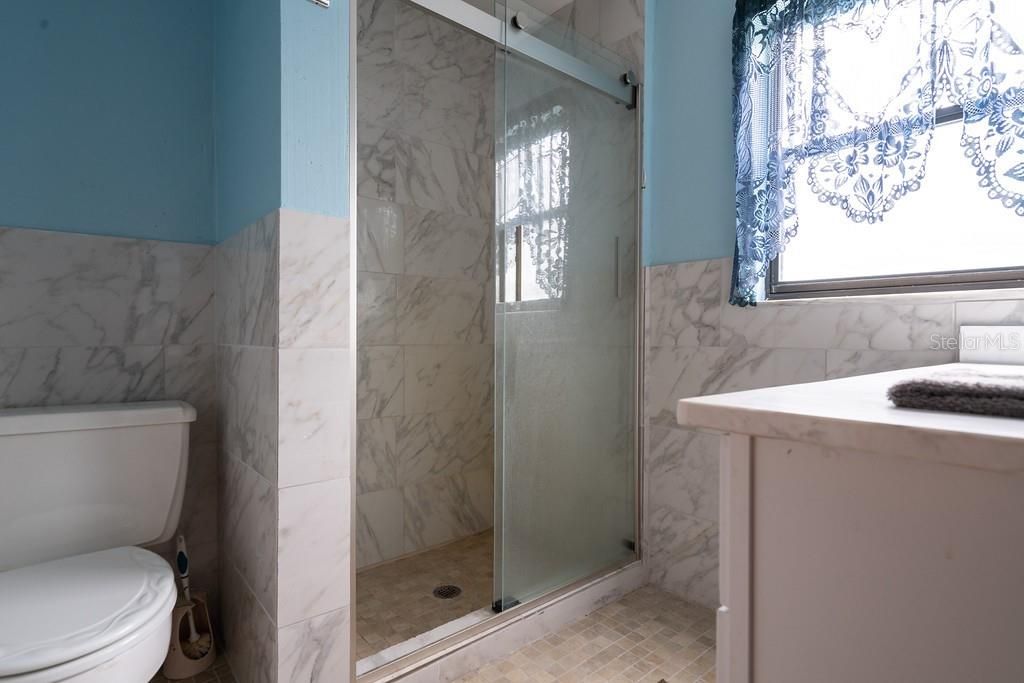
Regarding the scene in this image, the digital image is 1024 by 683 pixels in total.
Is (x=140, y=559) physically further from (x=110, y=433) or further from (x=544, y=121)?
(x=544, y=121)

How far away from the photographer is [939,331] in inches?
52.8

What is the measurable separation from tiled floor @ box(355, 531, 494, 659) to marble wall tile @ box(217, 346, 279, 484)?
2.22ft

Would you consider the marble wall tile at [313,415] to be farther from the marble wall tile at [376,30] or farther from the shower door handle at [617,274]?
the marble wall tile at [376,30]

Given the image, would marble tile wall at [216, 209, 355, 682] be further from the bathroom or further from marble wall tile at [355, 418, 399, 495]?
marble wall tile at [355, 418, 399, 495]

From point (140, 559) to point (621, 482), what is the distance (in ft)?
4.90

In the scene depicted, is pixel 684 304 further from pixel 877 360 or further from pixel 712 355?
pixel 877 360

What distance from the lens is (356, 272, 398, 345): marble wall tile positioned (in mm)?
2158

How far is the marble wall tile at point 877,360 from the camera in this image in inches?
53.4

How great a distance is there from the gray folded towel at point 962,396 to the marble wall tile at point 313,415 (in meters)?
1.06

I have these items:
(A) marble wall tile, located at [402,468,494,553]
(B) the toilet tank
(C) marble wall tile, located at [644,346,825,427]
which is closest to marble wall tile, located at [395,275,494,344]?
(A) marble wall tile, located at [402,468,494,553]

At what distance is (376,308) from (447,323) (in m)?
0.36

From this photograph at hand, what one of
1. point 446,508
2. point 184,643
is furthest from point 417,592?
point 184,643

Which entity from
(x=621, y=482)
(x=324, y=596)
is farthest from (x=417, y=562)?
(x=324, y=596)

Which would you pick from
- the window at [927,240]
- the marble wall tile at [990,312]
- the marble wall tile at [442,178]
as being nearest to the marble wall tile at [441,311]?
the marble wall tile at [442,178]
